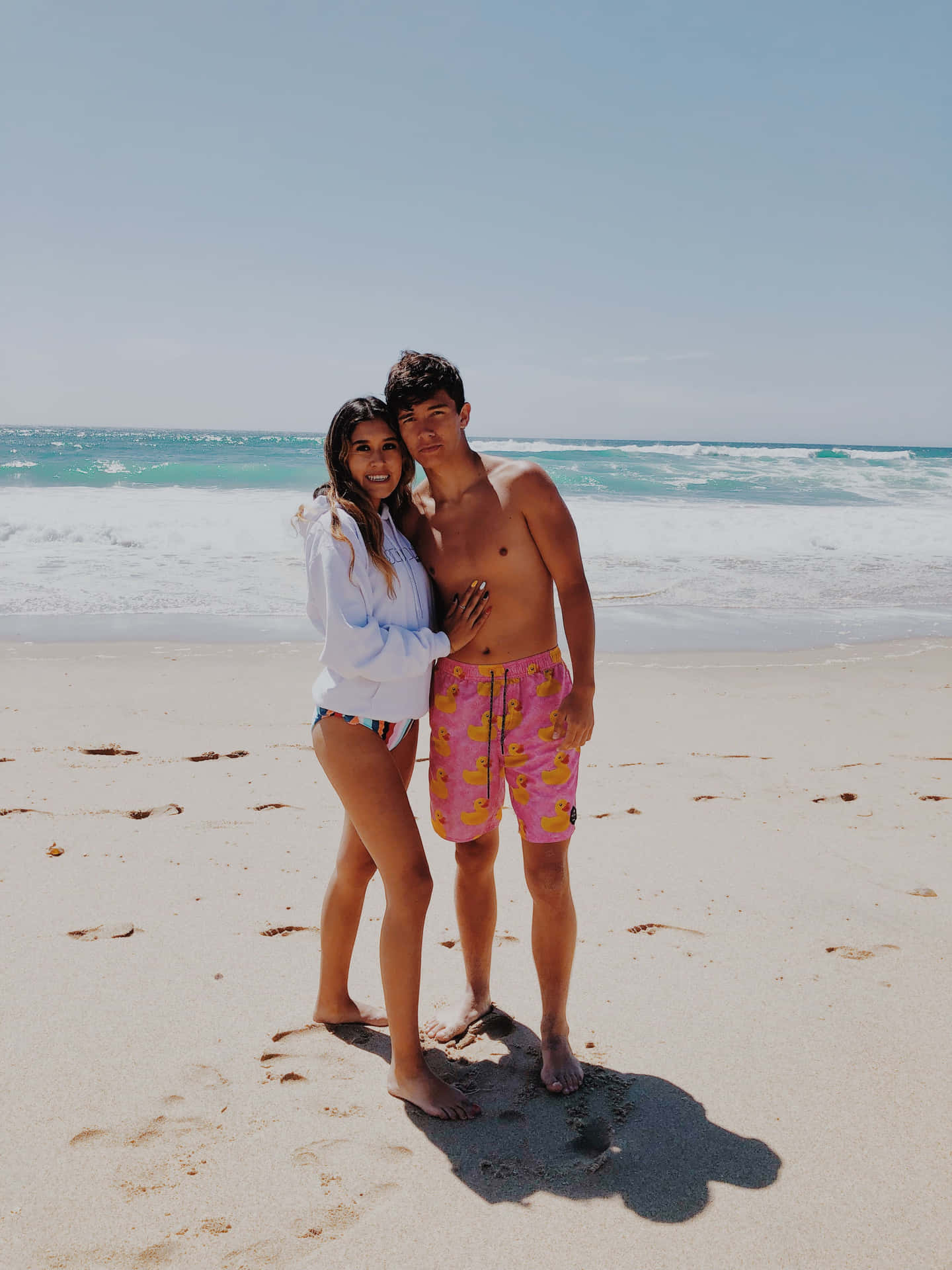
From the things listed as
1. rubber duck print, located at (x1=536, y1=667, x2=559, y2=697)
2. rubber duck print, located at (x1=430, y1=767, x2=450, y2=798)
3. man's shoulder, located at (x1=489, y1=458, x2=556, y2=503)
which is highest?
man's shoulder, located at (x1=489, y1=458, x2=556, y2=503)

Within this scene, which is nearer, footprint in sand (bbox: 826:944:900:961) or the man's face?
the man's face

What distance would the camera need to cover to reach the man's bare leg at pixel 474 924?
9.37 ft

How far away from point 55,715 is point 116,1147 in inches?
155

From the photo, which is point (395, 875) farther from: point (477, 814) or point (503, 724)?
point (503, 724)

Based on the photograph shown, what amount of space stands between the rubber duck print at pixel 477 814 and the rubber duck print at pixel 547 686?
0.38 metres

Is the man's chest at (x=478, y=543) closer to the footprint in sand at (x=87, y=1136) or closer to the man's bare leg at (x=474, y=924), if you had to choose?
the man's bare leg at (x=474, y=924)

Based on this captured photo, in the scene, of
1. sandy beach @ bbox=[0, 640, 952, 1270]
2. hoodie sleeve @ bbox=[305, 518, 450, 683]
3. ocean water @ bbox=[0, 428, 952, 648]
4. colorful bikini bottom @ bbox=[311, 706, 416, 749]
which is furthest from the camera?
ocean water @ bbox=[0, 428, 952, 648]

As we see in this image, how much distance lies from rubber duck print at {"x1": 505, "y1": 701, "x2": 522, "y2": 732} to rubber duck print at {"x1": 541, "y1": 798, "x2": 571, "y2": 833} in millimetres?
271

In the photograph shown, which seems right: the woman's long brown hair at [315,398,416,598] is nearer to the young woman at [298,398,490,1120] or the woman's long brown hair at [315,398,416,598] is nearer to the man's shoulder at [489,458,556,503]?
the young woman at [298,398,490,1120]

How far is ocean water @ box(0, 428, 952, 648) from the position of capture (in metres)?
8.96

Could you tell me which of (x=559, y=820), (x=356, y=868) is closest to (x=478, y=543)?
(x=559, y=820)

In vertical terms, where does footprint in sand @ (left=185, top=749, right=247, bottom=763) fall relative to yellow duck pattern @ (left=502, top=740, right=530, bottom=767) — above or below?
below

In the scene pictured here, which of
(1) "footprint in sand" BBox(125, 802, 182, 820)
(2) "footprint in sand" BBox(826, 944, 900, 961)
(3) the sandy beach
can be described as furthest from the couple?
(1) "footprint in sand" BBox(125, 802, 182, 820)

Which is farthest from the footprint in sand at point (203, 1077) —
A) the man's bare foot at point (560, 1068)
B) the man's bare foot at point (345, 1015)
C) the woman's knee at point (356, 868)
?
the man's bare foot at point (560, 1068)
